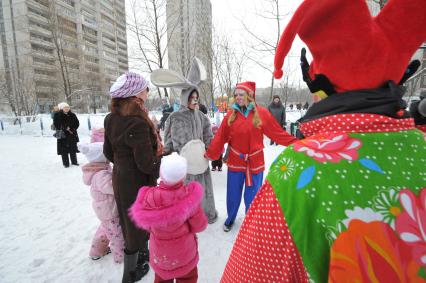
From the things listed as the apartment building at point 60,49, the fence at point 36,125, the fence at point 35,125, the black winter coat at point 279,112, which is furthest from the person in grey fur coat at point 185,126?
the apartment building at point 60,49

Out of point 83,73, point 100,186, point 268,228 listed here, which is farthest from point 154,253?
point 83,73

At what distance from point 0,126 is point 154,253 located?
20.7m

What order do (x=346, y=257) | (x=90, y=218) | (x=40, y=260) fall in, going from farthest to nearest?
1. (x=90, y=218)
2. (x=40, y=260)
3. (x=346, y=257)

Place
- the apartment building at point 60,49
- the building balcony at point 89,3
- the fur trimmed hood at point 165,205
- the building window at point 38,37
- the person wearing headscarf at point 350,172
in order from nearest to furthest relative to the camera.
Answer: the person wearing headscarf at point 350,172, the fur trimmed hood at point 165,205, the apartment building at point 60,49, the building window at point 38,37, the building balcony at point 89,3

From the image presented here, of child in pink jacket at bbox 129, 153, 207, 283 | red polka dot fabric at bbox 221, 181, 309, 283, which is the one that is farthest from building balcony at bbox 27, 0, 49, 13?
red polka dot fabric at bbox 221, 181, 309, 283

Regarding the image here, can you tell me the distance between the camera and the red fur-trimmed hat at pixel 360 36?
26.1 inches

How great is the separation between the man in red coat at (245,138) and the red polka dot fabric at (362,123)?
2316 mm

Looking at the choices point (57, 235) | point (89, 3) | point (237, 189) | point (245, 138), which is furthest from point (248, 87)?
point (89, 3)

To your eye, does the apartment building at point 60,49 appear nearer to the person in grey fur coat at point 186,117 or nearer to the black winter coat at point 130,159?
the person in grey fur coat at point 186,117

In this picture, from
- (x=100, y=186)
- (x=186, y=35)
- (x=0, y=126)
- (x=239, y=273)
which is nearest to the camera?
(x=239, y=273)

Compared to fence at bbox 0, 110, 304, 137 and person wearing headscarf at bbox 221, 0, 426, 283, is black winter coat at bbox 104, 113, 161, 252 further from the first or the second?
fence at bbox 0, 110, 304, 137

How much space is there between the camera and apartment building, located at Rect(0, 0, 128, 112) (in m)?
20.4

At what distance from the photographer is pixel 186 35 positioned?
1352 cm

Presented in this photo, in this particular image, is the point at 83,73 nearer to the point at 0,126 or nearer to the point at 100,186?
the point at 0,126
